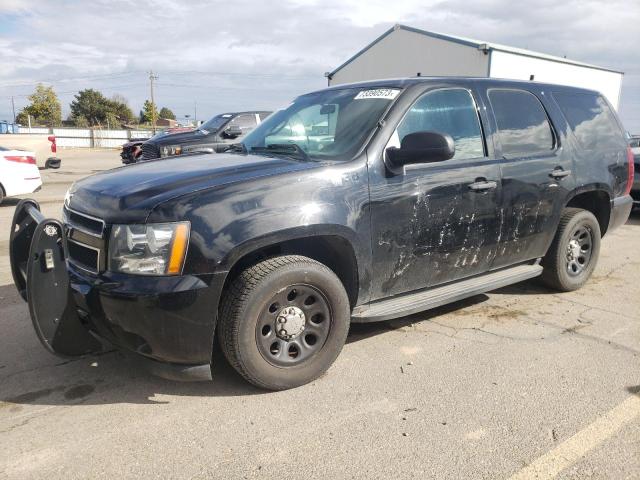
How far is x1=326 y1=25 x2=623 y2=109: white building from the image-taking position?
23469mm

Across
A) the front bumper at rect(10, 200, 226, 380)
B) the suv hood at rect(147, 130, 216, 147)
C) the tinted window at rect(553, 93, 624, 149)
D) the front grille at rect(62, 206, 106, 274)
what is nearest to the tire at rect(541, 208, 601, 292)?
the tinted window at rect(553, 93, 624, 149)

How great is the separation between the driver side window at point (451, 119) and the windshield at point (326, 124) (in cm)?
20

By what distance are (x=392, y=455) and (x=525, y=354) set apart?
1.64 metres

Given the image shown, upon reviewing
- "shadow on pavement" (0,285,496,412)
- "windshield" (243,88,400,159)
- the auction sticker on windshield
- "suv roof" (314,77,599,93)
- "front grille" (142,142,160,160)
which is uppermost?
"suv roof" (314,77,599,93)

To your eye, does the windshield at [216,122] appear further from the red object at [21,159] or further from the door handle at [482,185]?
the door handle at [482,185]

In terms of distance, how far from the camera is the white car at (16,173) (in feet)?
34.1

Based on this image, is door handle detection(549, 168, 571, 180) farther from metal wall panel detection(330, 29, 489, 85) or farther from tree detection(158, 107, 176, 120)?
tree detection(158, 107, 176, 120)

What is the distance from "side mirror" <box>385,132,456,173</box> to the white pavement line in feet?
5.83

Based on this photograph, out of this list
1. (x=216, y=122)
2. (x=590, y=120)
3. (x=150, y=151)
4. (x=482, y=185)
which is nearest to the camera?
(x=482, y=185)

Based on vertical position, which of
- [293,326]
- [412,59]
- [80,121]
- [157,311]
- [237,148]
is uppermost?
[412,59]

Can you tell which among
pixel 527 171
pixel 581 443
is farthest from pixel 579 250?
pixel 581 443

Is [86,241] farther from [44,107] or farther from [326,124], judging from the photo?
[44,107]

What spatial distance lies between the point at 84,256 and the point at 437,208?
2286 millimetres

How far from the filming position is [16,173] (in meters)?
10.5
